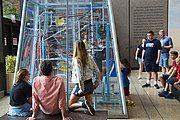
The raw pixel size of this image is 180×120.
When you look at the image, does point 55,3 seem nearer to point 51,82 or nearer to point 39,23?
point 39,23

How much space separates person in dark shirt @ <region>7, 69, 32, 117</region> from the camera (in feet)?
12.1

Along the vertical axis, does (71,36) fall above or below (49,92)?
above

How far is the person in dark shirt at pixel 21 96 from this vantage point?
12.1 ft

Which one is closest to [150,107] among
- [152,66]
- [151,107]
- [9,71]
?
[151,107]

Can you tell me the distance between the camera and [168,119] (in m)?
4.88

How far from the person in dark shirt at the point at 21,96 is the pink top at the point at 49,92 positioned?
0.30 metres

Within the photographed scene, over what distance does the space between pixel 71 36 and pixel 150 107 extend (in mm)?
2140

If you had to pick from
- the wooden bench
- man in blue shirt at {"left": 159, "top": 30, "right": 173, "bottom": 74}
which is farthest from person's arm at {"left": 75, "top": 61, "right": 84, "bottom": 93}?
man in blue shirt at {"left": 159, "top": 30, "right": 173, "bottom": 74}

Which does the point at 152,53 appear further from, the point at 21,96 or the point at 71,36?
the point at 21,96

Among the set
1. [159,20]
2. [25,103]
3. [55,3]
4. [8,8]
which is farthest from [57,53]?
[159,20]

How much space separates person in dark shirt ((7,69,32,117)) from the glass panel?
196 cm

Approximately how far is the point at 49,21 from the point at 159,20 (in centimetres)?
592

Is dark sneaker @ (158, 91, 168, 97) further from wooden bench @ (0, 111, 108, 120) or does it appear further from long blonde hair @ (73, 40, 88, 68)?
wooden bench @ (0, 111, 108, 120)

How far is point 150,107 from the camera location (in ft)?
18.7
